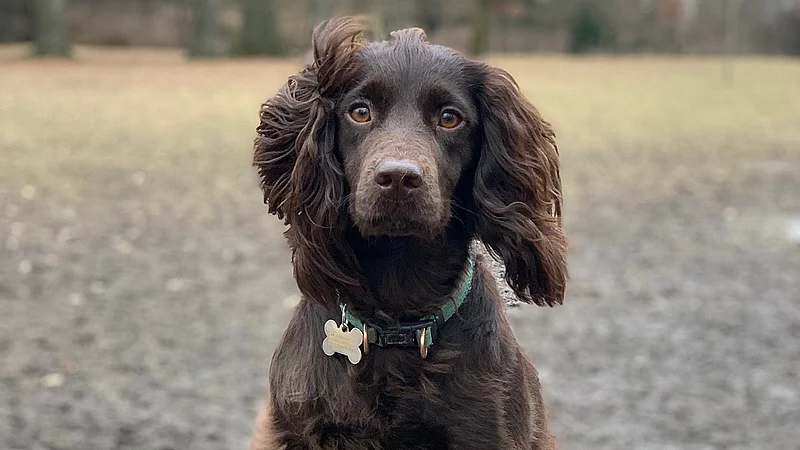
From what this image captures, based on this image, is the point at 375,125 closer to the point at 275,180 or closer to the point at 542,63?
the point at 275,180

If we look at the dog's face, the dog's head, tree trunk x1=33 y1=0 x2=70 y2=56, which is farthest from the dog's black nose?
tree trunk x1=33 y1=0 x2=70 y2=56

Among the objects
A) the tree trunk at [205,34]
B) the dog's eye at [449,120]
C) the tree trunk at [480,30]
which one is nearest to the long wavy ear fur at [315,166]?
the dog's eye at [449,120]

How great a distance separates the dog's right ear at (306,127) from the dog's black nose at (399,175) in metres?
0.29

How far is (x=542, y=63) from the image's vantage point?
29.8m

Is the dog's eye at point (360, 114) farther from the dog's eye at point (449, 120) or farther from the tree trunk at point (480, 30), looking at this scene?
the tree trunk at point (480, 30)

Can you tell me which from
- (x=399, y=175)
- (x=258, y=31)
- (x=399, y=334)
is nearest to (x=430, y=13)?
(x=258, y=31)

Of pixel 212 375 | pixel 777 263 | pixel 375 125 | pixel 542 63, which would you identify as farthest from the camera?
pixel 542 63

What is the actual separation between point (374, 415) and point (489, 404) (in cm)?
29

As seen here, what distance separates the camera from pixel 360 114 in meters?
2.50

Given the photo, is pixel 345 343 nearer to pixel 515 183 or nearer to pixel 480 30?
pixel 515 183

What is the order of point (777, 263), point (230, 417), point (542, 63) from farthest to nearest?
point (542, 63), point (777, 263), point (230, 417)

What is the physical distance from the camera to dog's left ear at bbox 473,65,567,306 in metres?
2.54

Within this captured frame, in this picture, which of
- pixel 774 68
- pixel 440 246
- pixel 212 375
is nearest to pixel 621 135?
pixel 212 375

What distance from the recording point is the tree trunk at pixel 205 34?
1090 inches
